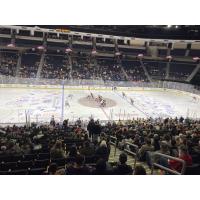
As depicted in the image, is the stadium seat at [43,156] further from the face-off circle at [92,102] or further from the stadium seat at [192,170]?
the face-off circle at [92,102]

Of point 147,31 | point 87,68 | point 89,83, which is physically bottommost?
point 89,83

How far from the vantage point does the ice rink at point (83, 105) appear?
2118cm

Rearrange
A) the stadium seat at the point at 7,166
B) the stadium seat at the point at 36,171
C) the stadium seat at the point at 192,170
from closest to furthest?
the stadium seat at the point at 192,170 → the stadium seat at the point at 36,171 → the stadium seat at the point at 7,166

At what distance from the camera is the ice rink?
21.2 meters

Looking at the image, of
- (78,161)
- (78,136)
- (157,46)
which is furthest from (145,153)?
(157,46)

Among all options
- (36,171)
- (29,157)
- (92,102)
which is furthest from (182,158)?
(92,102)

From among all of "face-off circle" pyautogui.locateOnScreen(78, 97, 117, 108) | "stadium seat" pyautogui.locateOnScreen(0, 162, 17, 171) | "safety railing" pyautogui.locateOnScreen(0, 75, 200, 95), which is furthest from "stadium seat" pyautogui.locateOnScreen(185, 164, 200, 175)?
"safety railing" pyautogui.locateOnScreen(0, 75, 200, 95)

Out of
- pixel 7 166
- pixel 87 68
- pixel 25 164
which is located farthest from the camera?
pixel 87 68

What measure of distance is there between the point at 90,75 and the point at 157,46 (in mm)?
15099

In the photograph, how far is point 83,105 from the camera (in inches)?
982

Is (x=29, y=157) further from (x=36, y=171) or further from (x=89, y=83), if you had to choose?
(x=89, y=83)

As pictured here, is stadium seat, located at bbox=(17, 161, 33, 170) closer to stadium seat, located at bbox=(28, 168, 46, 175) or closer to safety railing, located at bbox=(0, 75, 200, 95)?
stadium seat, located at bbox=(28, 168, 46, 175)

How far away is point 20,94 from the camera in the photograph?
28.5m

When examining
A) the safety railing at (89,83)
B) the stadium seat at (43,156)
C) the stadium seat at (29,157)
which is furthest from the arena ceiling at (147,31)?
the stadium seat at (29,157)
